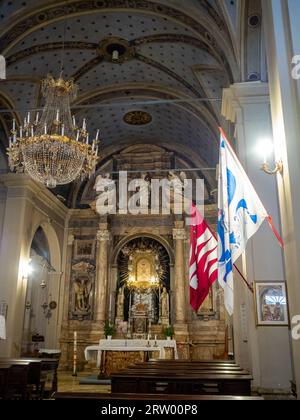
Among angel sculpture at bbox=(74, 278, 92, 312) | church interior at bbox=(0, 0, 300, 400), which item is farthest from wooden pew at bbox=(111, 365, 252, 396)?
angel sculpture at bbox=(74, 278, 92, 312)

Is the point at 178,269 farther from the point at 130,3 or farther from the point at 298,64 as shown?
the point at 298,64

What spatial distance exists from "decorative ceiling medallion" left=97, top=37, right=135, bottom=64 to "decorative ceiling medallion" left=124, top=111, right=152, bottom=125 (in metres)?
2.52

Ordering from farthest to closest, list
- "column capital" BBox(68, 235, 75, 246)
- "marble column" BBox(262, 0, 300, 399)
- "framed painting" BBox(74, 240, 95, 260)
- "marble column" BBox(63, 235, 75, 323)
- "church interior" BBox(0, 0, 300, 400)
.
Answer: "column capital" BBox(68, 235, 75, 246)
"framed painting" BBox(74, 240, 95, 260)
"marble column" BBox(63, 235, 75, 323)
"church interior" BBox(0, 0, 300, 400)
"marble column" BBox(262, 0, 300, 399)

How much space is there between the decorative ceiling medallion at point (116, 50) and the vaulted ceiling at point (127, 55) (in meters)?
0.03

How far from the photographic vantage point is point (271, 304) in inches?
231

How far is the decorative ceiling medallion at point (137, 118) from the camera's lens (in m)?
13.4

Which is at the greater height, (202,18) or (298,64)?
(202,18)

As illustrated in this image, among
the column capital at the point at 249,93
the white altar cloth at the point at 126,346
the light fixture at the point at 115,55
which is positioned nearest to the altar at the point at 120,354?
the white altar cloth at the point at 126,346

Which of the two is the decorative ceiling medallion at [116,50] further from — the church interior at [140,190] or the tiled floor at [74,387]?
the tiled floor at [74,387]

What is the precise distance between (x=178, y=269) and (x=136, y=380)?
891 centimetres

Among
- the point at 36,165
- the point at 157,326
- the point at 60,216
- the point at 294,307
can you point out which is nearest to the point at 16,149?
the point at 36,165

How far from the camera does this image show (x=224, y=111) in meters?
7.84

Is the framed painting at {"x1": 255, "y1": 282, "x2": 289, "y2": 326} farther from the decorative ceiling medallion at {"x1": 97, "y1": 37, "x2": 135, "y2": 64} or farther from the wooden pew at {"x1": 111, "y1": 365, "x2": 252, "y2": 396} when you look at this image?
the decorative ceiling medallion at {"x1": 97, "y1": 37, "x2": 135, "y2": 64}

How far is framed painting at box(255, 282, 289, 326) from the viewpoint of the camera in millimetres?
5762
